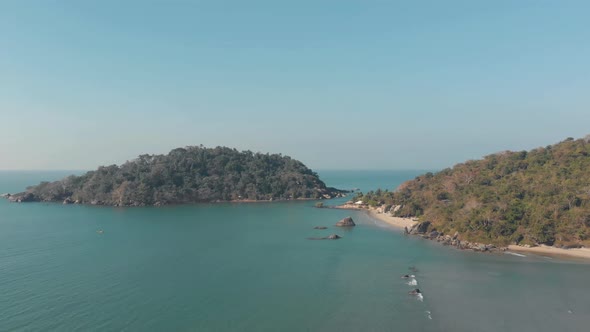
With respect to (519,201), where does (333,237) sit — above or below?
below

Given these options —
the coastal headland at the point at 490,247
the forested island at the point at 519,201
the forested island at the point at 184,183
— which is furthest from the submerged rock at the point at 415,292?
the forested island at the point at 184,183

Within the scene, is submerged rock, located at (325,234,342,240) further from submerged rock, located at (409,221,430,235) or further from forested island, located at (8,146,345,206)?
forested island, located at (8,146,345,206)

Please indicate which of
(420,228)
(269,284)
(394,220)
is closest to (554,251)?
(420,228)

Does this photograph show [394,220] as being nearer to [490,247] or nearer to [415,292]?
[490,247]

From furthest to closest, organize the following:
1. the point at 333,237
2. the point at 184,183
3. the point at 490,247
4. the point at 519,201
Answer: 1. the point at 184,183
2. the point at 333,237
3. the point at 519,201
4. the point at 490,247

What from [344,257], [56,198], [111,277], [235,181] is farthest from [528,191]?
[56,198]
